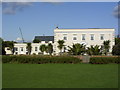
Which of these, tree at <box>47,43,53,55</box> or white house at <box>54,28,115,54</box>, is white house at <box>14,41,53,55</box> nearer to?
tree at <box>47,43,53,55</box>

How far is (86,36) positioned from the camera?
165ft

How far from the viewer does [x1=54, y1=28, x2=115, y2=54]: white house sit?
49.5m

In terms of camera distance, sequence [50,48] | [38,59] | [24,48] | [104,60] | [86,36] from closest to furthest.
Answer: [104,60] < [38,59] < [86,36] < [50,48] < [24,48]

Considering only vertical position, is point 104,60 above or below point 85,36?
below

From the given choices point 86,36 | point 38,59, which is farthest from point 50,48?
point 38,59

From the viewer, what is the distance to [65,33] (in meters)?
50.6

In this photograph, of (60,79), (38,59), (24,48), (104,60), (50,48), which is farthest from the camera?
(24,48)

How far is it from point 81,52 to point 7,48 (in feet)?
75.6

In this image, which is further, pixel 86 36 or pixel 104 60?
pixel 86 36

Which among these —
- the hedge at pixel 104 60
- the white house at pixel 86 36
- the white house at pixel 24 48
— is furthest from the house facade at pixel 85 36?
the hedge at pixel 104 60

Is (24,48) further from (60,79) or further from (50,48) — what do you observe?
(60,79)

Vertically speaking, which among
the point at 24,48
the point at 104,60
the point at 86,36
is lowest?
the point at 104,60

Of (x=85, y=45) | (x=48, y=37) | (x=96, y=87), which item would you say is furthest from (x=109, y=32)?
(x=96, y=87)

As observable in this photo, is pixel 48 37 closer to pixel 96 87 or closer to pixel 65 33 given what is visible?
pixel 65 33
